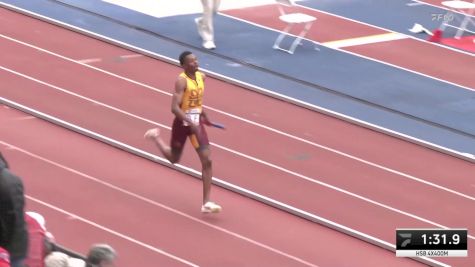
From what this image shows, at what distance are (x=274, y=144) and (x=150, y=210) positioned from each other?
9.26 feet

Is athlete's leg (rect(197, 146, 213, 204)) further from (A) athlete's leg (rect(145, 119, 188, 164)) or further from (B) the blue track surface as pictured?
(B) the blue track surface

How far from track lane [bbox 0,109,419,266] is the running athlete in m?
0.48

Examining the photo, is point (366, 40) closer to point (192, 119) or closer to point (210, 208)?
point (192, 119)

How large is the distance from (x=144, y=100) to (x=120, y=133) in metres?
1.41

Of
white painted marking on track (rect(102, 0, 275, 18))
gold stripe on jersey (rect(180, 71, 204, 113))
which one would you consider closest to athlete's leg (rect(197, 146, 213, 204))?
gold stripe on jersey (rect(180, 71, 204, 113))

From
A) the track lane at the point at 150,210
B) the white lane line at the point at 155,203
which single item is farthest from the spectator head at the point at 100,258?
the white lane line at the point at 155,203

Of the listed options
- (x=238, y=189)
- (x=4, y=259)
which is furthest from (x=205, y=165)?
(x=4, y=259)

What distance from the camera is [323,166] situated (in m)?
16.2

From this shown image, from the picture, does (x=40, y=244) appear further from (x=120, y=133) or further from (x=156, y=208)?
(x=120, y=133)

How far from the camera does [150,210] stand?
14602mm

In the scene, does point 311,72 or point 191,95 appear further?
point 311,72

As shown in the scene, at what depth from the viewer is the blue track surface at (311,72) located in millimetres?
18469

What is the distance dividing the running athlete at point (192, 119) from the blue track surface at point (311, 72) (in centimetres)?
424

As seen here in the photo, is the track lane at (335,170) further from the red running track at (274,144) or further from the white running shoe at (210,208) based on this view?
the white running shoe at (210,208)
